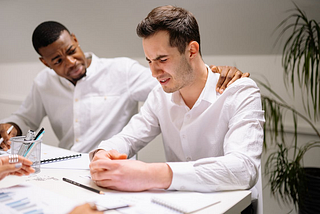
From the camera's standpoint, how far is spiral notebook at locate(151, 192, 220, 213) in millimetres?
849

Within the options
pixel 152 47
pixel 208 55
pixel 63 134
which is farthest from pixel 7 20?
pixel 152 47

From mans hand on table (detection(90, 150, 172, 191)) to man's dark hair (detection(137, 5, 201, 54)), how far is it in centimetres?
52

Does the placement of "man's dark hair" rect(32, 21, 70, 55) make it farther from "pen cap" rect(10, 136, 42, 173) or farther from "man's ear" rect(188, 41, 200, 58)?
"man's ear" rect(188, 41, 200, 58)

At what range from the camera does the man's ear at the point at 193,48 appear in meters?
1.32

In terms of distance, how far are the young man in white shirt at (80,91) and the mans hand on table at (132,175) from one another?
3.60 feet

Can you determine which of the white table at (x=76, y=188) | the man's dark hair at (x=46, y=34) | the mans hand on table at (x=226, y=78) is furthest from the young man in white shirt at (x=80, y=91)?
the white table at (x=76, y=188)

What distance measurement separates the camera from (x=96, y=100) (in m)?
2.21

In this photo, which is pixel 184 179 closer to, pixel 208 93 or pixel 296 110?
pixel 208 93

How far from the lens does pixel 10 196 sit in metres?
0.95

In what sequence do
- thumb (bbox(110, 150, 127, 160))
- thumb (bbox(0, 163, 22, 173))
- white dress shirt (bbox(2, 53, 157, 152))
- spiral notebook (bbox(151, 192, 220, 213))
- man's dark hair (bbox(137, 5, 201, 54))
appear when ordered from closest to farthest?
spiral notebook (bbox(151, 192, 220, 213)) < thumb (bbox(0, 163, 22, 173)) < thumb (bbox(110, 150, 127, 160)) < man's dark hair (bbox(137, 5, 201, 54)) < white dress shirt (bbox(2, 53, 157, 152))

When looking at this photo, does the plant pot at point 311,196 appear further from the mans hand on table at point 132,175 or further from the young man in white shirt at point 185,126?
the mans hand on table at point 132,175

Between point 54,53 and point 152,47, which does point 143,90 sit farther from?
point 152,47

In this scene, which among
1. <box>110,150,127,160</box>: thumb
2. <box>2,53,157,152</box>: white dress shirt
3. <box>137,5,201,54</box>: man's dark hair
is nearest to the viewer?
<box>110,150,127,160</box>: thumb

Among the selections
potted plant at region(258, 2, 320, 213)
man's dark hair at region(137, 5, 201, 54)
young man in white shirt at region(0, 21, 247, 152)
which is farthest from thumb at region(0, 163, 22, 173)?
potted plant at region(258, 2, 320, 213)
